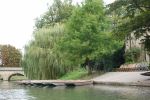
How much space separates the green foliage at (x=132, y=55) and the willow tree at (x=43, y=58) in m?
8.78

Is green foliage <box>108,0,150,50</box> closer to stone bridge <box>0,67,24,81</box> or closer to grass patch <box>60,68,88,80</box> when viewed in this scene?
grass patch <box>60,68,88,80</box>

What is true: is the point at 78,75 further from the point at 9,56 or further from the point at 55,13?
the point at 9,56

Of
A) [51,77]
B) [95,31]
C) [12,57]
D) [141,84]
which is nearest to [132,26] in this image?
[141,84]

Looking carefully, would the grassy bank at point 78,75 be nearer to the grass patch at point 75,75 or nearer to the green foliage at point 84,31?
the grass patch at point 75,75

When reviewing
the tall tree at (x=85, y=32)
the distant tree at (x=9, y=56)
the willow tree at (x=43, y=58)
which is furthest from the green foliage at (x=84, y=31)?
the distant tree at (x=9, y=56)

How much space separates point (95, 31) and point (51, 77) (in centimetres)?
750

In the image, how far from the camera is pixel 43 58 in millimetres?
47031

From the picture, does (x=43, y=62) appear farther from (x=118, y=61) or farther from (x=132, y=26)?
(x=132, y=26)

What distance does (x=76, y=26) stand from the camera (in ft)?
153

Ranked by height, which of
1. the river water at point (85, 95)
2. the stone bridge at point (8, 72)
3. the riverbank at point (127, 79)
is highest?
the stone bridge at point (8, 72)

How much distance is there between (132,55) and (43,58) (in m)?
11.5

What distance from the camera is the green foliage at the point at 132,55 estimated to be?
51.2 metres

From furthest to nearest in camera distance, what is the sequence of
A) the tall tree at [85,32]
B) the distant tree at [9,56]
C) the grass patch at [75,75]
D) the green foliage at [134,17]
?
the distant tree at [9,56]
the grass patch at [75,75]
the tall tree at [85,32]
the green foliage at [134,17]

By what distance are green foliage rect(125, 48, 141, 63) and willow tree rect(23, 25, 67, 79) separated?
28.8ft
